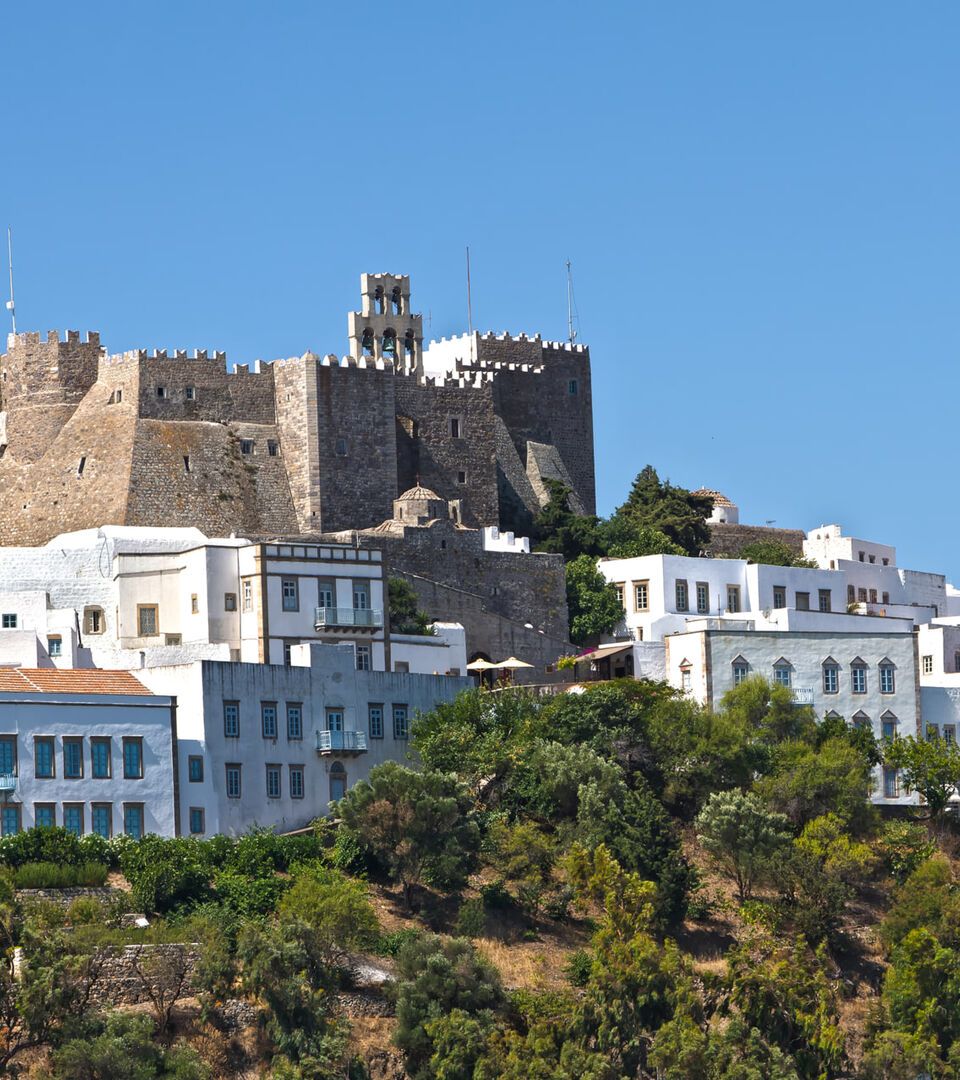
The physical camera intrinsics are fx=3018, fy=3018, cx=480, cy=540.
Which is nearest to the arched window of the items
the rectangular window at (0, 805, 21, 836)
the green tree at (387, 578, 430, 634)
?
the rectangular window at (0, 805, 21, 836)

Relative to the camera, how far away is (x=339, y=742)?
7731 cm

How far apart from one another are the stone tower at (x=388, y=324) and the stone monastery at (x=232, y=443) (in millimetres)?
3762

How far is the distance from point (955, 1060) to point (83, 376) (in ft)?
148

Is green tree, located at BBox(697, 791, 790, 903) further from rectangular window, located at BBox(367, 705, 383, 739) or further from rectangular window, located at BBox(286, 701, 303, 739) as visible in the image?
rectangular window, located at BBox(286, 701, 303, 739)

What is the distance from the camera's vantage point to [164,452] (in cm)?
10075

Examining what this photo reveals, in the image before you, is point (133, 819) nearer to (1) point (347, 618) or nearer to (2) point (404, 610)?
(1) point (347, 618)

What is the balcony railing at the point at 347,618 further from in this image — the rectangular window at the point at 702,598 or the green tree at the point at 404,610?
the rectangular window at the point at 702,598

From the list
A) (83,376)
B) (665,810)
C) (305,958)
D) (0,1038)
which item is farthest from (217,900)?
(83,376)

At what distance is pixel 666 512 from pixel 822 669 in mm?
24286

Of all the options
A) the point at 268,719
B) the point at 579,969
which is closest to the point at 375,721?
the point at 268,719

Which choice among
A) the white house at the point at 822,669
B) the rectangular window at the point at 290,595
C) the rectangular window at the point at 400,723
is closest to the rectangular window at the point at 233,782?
the rectangular window at the point at 400,723

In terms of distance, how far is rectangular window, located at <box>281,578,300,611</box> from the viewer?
85.4 m

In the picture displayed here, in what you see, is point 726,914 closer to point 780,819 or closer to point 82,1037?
point 780,819

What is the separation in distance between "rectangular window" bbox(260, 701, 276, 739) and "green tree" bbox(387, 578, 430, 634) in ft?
44.0
